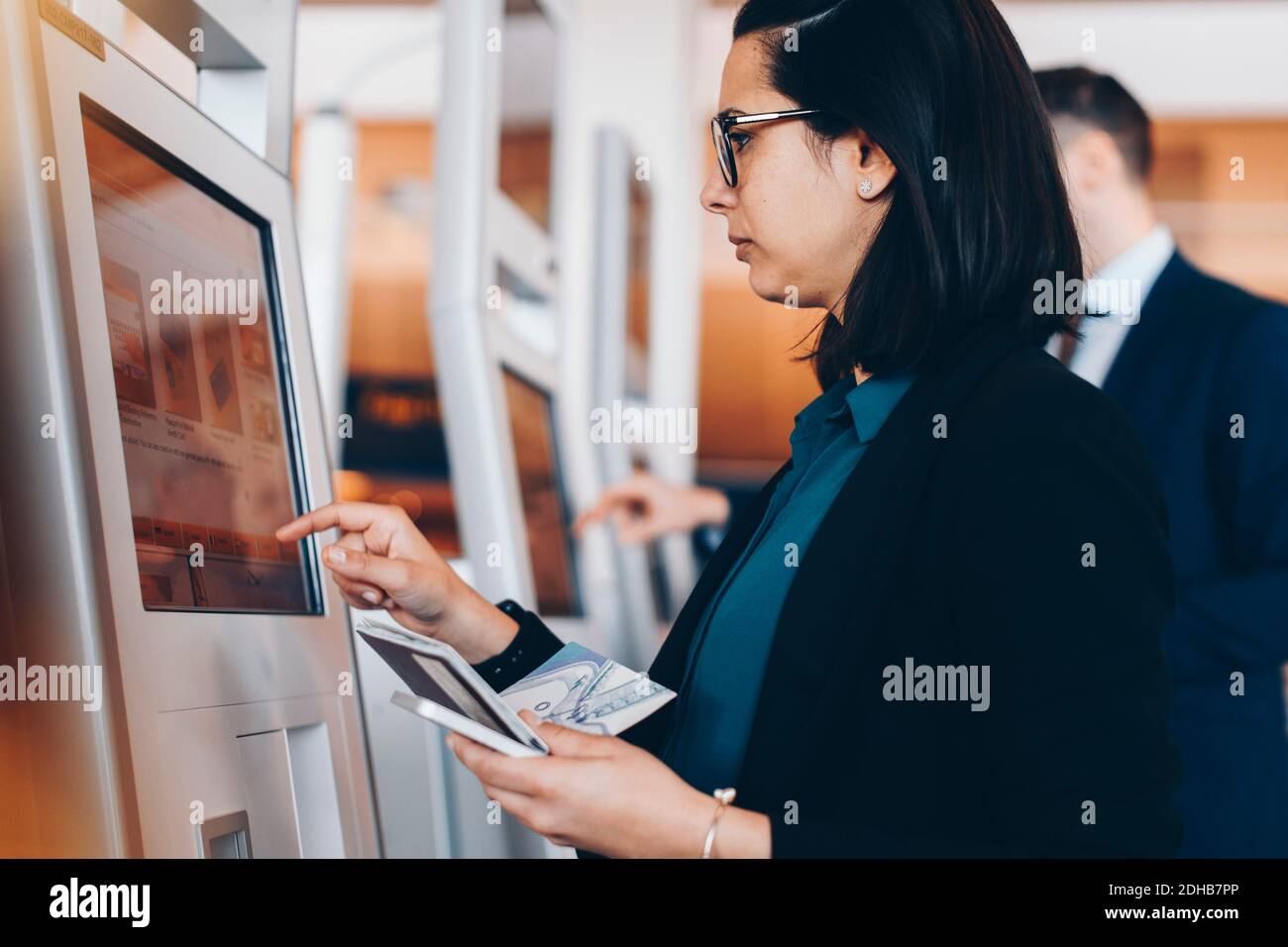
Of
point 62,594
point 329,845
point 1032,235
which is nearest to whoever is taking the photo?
point 62,594

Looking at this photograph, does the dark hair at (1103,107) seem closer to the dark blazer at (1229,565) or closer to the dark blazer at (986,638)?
the dark blazer at (1229,565)

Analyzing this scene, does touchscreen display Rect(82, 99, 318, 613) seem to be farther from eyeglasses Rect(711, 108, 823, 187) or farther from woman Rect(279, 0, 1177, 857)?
eyeglasses Rect(711, 108, 823, 187)

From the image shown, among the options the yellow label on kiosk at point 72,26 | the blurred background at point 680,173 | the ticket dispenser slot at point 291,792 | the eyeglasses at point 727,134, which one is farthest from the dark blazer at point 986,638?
the blurred background at point 680,173

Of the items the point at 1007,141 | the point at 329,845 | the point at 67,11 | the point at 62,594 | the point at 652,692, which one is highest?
the point at 67,11

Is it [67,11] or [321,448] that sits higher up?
[67,11]

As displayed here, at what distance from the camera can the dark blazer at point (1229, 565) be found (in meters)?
1.63

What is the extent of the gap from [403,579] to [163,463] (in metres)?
0.25

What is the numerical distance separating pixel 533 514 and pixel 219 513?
1.15m

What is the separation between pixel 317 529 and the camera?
42.3 inches

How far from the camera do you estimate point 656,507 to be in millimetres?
2369

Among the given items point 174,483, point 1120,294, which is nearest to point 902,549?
point 174,483

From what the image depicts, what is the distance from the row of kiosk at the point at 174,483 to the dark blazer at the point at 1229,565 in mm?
909
